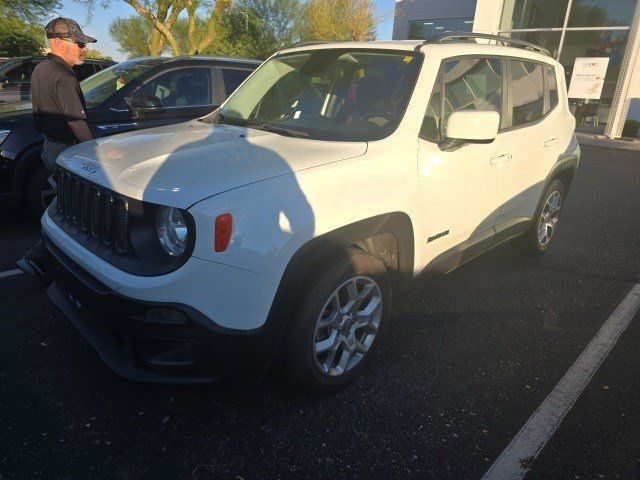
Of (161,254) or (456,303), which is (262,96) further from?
(456,303)

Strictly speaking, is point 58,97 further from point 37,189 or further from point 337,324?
point 337,324

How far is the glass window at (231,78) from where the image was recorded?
5.68 meters

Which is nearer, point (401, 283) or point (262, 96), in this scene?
point (401, 283)

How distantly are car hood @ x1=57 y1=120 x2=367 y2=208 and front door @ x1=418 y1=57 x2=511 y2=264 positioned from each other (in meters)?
0.51

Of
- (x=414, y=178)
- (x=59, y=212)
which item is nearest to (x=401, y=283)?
(x=414, y=178)

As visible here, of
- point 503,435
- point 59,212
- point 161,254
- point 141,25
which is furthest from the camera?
point 141,25

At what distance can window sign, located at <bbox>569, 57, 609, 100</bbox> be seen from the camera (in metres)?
15.3

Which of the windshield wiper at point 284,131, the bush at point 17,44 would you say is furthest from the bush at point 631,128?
the bush at point 17,44

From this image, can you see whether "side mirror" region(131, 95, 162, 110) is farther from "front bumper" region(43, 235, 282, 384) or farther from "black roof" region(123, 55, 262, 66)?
"front bumper" region(43, 235, 282, 384)

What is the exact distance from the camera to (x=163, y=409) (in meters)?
2.44

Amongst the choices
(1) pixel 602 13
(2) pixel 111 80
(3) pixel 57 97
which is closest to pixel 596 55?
(1) pixel 602 13

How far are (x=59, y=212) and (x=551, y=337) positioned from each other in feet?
10.6

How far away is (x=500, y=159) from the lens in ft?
10.9

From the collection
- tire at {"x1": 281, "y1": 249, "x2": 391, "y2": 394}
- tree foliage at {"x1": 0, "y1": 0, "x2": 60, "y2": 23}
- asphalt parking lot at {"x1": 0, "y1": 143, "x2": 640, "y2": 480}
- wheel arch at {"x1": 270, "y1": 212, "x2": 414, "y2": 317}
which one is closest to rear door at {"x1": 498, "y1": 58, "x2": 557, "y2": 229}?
asphalt parking lot at {"x1": 0, "y1": 143, "x2": 640, "y2": 480}
